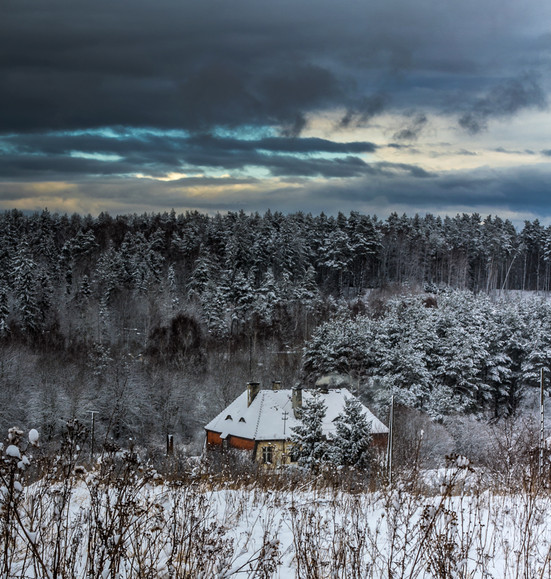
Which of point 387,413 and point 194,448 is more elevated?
point 387,413

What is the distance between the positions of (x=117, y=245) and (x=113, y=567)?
282 feet

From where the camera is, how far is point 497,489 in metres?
7.11

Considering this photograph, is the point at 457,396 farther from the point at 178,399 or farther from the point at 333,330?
the point at 178,399

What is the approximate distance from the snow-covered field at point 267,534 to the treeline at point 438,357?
3384 centimetres

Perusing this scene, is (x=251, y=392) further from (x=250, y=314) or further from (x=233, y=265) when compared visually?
(x=233, y=265)

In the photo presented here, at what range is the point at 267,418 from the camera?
34.9 m

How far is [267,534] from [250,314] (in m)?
57.2

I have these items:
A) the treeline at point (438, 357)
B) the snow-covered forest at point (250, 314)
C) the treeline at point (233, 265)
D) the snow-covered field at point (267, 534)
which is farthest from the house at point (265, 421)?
the snow-covered field at point (267, 534)

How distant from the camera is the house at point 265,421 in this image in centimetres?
3328

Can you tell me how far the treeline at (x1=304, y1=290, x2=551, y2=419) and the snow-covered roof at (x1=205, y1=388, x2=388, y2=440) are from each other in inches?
190

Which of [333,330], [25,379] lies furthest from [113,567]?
[25,379]

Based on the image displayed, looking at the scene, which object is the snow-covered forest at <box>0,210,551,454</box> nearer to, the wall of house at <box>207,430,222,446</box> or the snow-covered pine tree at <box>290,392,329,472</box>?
the wall of house at <box>207,430,222,446</box>

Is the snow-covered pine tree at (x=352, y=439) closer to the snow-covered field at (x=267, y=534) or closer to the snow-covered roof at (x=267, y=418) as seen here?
the snow-covered roof at (x=267, y=418)

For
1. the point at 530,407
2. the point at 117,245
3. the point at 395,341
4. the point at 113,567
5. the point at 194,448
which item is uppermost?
the point at 117,245
